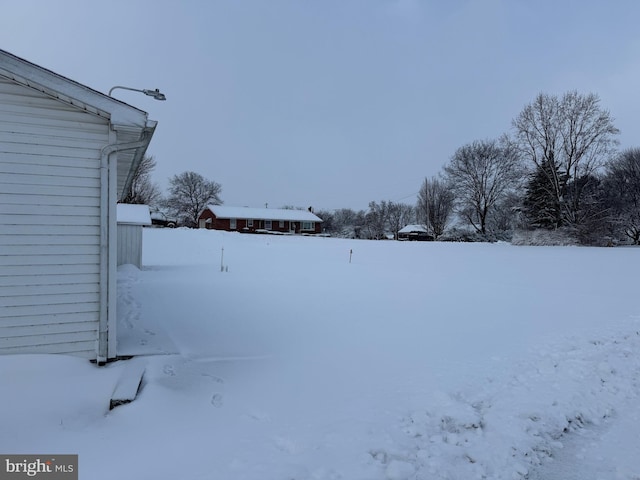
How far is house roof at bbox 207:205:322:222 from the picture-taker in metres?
50.9

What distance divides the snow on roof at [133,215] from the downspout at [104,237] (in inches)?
436

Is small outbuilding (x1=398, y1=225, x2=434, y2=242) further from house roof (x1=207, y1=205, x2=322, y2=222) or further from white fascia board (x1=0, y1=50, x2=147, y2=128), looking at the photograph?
white fascia board (x1=0, y1=50, x2=147, y2=128)

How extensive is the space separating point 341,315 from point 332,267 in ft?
30.0

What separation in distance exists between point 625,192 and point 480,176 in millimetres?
12794

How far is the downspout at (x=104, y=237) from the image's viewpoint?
454 cm

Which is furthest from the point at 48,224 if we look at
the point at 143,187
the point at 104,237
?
the point at 143,187

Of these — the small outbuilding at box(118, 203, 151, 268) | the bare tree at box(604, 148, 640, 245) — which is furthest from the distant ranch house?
the bare tree at box(604, 148, 640, 245)

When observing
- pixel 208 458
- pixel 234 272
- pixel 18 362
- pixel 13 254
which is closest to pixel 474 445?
pixel 208 458

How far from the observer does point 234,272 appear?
14.8 metres

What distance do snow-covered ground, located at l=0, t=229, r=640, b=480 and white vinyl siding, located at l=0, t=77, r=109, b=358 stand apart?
37 centimetres

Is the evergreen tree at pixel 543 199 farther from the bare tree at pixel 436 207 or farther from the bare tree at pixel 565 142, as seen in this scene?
the bare tree at pixel 436 207

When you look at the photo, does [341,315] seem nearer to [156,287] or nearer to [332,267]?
[156,287]
